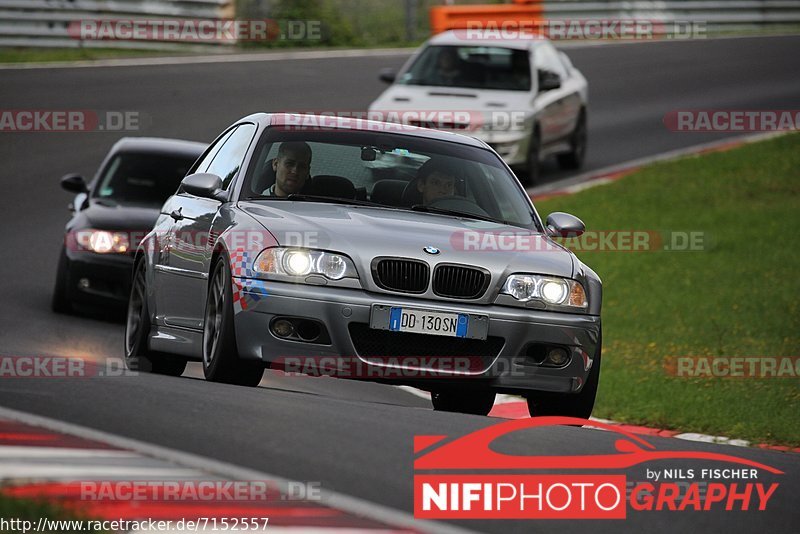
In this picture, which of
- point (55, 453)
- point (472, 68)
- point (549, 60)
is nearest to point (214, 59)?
point (549, 60)

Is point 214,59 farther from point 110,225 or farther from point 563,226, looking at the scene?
point 563,226

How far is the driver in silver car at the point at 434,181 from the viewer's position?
29.5 ft

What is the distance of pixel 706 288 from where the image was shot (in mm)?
15555

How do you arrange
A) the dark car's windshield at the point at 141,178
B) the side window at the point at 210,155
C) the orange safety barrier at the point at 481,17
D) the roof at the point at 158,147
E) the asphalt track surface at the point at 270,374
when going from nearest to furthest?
the asphalt track surface at the point at 270,374, the side window at the point at 210,155, the dark car's windshield at the point at 141,178, the roof at the point at 158,147, the orange safety barrier at the point at 481,17

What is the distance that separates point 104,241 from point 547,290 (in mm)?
5581

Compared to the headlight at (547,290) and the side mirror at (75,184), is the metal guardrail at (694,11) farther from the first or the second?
the headlight at (547,290)

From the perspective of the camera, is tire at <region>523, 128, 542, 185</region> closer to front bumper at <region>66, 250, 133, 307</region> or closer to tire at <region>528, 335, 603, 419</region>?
front bumper at <region>66, 250, 133, 307</region>

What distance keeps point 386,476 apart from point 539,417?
8.53 ft

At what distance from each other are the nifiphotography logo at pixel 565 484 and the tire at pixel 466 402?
8.54ft

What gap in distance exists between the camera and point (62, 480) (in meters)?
5.14

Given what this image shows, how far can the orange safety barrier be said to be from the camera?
31172 mm

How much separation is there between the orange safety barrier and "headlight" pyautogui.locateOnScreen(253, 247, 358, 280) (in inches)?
907

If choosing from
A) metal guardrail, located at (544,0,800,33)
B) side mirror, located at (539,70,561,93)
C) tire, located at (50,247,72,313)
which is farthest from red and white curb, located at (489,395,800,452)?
metal guardrail, located at (544,0,800,33)

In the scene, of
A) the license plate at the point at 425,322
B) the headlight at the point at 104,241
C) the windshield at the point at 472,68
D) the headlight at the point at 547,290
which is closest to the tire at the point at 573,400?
the headlight at the point at 547,290
